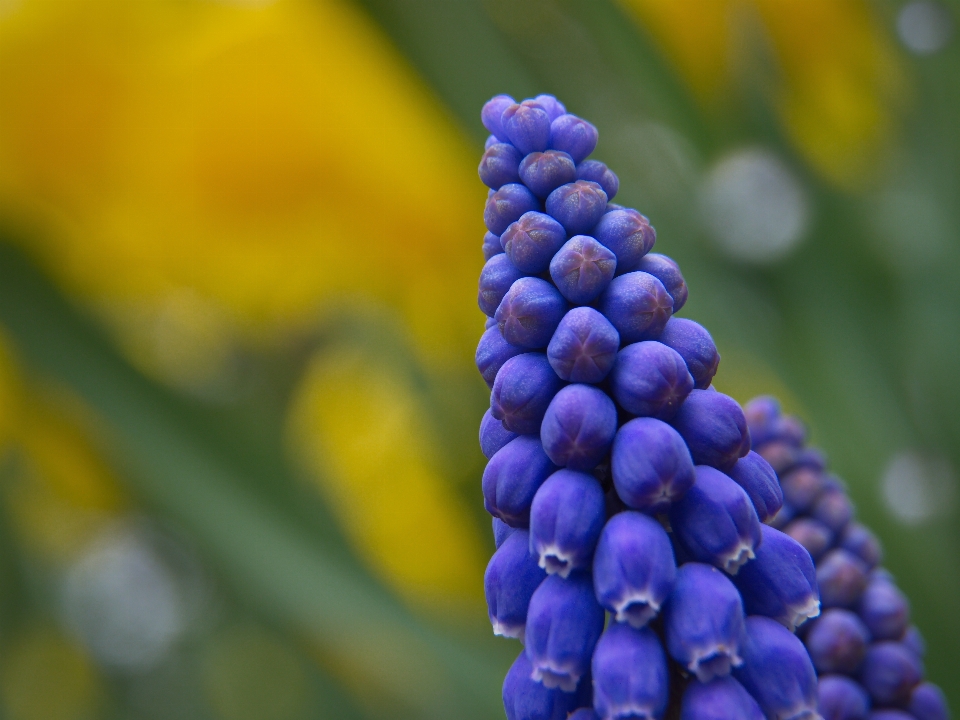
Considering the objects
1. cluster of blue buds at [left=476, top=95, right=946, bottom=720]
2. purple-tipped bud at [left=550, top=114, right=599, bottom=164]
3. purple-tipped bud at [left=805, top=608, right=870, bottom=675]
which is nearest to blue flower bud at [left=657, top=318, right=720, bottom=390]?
cluster of blue buds at [left=476, top=95, right=946, bottom=720]

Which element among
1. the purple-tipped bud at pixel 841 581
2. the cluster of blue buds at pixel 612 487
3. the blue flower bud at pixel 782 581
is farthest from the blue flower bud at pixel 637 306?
the purple-tipped bud at pixel 841 581

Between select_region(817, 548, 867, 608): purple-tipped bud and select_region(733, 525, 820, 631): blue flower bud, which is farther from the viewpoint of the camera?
select_region(817, 548, 867, 608): purple-tipped bud

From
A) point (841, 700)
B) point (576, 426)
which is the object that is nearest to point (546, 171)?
point (576, 426)

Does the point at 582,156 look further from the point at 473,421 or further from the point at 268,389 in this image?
the point at 268,389

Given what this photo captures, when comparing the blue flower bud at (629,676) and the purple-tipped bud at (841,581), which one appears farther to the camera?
the purple-tipped bud at (841,581)

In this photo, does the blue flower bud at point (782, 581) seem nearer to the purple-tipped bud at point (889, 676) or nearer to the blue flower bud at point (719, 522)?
the blue flower bud at point (719, 522)

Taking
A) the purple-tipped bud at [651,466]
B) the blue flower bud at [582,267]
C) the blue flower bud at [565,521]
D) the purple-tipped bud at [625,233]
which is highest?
the purple-tipped bud at [625,233]

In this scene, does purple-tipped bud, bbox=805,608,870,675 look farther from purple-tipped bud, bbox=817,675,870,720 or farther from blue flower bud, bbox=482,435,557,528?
blue flower bud, bbox=482,435,557,528
